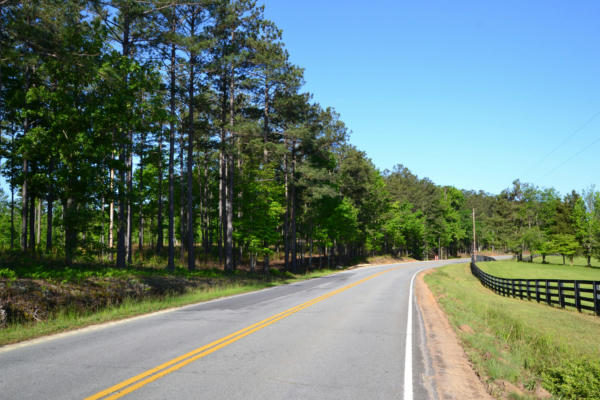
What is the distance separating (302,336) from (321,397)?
365 cm

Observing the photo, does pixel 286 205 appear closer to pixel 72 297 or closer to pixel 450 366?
pixel 72 297

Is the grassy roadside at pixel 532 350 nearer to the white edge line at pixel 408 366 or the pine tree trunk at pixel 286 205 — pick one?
the white edge line at pixel 408 366

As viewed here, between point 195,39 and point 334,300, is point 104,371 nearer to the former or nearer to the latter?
point 334,300

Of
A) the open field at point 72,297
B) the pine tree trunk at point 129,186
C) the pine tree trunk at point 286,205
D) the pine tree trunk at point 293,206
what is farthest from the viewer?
the pine tree trunk at point 293,206

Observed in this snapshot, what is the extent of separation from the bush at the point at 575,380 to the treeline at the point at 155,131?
15.7 meters

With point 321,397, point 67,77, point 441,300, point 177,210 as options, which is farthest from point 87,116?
point 177,210

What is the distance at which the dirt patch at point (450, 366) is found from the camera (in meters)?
5.42

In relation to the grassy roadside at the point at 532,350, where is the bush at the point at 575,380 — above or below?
above

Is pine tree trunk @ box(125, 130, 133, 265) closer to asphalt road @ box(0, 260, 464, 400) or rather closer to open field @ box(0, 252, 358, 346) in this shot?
open field @ box(0, 252, 358, 346)

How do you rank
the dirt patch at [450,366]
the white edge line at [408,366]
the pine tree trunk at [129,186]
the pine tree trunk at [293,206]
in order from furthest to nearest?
the pine tree trunk at [293,206] → the pine tree trunk at [129,186] → the dirt patch at [450,366] → the white edge line at [408,366]

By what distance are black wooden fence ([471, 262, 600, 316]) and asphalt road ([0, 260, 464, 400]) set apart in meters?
8.51

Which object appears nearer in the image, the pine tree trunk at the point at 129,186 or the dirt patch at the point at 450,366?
the dirt patch at the point at 450,366

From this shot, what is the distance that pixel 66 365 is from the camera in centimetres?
606

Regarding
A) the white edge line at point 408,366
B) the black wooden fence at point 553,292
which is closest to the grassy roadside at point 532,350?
the black wooden fence at point 553,292
